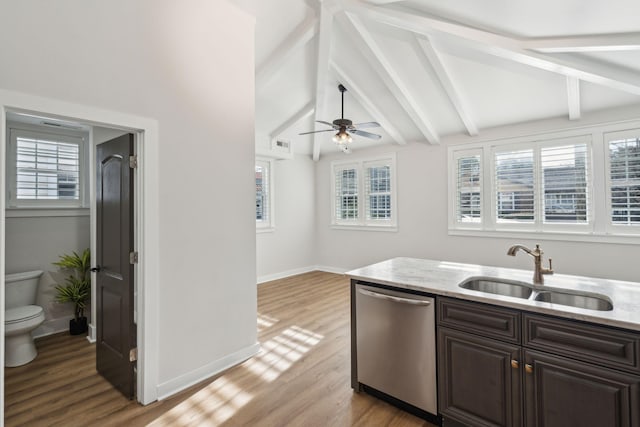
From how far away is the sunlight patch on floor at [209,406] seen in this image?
218 centimetres

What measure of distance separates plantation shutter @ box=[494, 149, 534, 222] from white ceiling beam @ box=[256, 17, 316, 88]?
11.7ft

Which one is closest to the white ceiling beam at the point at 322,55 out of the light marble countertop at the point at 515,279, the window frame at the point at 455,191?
the window frame at the point at 455,191

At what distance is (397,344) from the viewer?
2.19 meters

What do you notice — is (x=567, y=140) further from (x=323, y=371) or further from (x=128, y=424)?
(x=128, y=424)

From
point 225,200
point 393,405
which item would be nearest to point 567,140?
point 393,405

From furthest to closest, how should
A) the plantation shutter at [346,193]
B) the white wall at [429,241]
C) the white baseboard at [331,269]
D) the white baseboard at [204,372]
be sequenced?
1. the white baseboard at [331,269]
2. the plantation shutter at [346,193]
3. the white wall at [429,241]
4. the white baseboard at [204,372]

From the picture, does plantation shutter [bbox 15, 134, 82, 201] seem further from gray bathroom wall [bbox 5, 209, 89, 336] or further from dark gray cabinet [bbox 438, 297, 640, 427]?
dark gray cabinet [bbox 438, 297, 640, 427]

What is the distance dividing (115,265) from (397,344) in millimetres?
2341

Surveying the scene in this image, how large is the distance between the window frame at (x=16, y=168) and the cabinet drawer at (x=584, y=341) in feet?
15.7

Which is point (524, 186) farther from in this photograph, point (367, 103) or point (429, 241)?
point (367, 103)

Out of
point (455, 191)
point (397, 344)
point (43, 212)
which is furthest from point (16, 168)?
point (455, 191)

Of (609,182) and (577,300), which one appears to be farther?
(609,182)

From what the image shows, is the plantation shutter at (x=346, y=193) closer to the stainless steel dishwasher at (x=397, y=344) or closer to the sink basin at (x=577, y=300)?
the stainless steel dishwasher at (x=397, y=344)

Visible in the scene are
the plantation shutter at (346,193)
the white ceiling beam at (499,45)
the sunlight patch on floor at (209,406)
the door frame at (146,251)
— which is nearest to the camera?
the sunlight patch on floor at (209,406)
